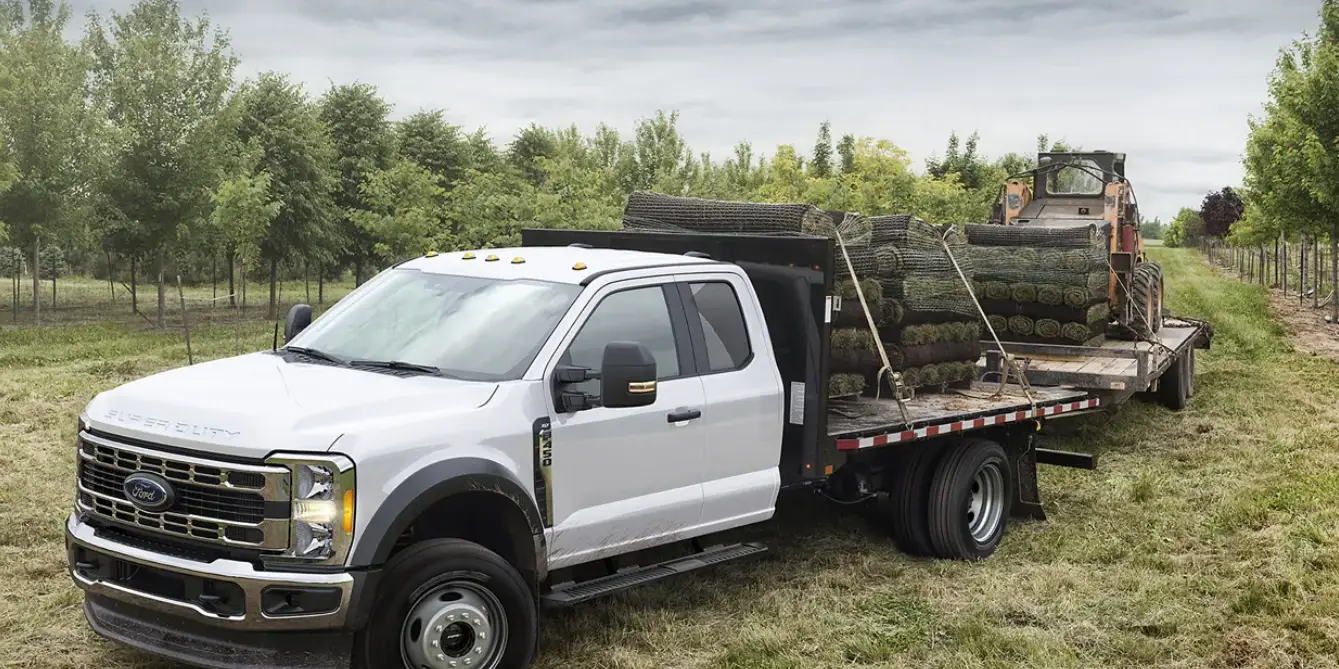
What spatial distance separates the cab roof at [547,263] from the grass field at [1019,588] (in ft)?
5.98

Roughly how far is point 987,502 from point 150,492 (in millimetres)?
5364

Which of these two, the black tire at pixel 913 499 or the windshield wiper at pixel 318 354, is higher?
the windshield wiper at pixel 318 354

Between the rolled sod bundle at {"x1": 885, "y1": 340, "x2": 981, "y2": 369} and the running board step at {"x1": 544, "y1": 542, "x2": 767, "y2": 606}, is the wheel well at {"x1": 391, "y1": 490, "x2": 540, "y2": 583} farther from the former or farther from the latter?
the rolled sod bundle at {"x1": 885, "y1": 340, "x2": 981, "y2": 369}

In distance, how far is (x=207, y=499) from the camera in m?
4.93

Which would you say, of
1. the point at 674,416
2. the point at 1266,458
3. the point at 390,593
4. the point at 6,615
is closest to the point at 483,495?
the point at 390,593

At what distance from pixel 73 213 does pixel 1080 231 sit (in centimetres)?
2358

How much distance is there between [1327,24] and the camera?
2703cm

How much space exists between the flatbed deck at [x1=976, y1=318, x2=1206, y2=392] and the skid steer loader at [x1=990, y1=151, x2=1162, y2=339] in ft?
3.28

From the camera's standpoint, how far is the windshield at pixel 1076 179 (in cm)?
1653

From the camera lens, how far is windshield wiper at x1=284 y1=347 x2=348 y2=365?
593 centimetres

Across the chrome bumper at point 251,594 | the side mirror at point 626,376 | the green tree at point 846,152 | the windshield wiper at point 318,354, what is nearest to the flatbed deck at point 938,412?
the side mirror at point 626,376

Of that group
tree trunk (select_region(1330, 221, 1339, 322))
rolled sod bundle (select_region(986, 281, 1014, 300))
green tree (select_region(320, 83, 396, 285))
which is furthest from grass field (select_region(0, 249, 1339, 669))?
green tree (select_region(320, 83, 396, 285))

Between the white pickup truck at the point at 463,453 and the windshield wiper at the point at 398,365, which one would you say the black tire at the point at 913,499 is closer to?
the white pickup truck at the point at 463,453

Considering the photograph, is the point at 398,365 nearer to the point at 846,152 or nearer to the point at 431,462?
the point at 431,462
